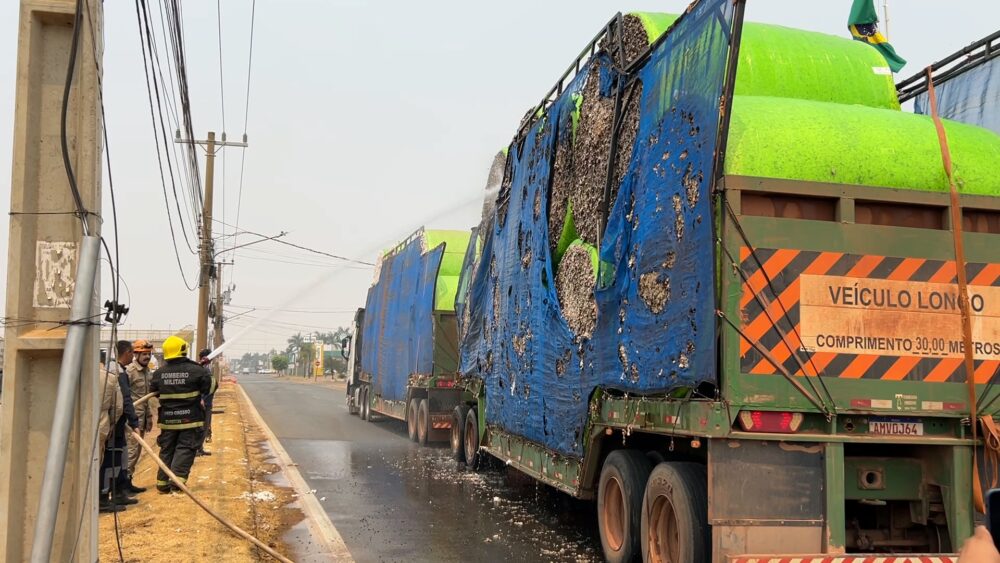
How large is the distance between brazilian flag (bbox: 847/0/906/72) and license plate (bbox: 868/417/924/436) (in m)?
4.34

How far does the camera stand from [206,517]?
8.17 meters

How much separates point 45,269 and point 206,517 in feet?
15.1

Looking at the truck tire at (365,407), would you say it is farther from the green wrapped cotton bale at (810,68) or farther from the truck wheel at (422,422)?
the green wrapped cotton bale at (810,68)

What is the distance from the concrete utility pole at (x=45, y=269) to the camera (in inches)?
165

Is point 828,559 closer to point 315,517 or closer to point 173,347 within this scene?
point 315,517

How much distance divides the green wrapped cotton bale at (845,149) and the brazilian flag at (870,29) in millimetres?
2678

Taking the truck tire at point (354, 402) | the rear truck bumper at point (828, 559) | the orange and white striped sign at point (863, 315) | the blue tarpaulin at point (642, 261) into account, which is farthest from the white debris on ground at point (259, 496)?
the truck tire at point (354, 402)

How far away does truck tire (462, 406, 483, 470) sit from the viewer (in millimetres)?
12633

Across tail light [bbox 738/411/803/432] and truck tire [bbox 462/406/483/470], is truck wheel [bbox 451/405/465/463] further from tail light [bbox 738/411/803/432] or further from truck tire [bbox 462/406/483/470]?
tail light [bbox 738/411/803/432]

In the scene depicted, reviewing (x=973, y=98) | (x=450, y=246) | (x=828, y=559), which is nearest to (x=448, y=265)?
(x=450, y=246)

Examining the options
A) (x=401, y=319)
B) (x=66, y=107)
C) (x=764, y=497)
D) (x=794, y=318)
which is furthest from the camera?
(x=401, y=319)

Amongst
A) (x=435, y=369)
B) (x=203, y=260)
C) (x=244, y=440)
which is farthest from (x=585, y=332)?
(x=203, y=260)

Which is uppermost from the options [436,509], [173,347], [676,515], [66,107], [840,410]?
[66,107]

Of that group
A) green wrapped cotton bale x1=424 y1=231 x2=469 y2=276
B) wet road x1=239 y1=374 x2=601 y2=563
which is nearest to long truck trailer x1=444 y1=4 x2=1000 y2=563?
wet road x1=239 y1=374 x2=601 y2=563
